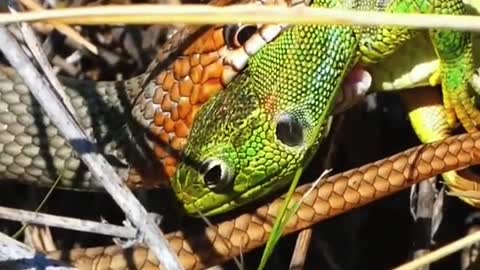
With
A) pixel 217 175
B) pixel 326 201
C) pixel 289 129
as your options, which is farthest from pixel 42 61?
pixel 326 201

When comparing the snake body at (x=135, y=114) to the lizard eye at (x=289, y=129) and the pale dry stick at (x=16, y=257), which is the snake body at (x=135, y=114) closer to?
the lizard eye at (x=289, y=129)

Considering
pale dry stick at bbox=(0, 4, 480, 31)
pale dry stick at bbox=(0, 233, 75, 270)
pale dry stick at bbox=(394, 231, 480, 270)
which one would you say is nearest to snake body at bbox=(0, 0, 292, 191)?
pale dry stick at bbox=(0, 233, 75, 270)

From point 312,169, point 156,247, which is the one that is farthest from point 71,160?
point 156,247

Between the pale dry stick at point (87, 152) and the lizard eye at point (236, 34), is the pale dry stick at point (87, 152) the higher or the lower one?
the lower one

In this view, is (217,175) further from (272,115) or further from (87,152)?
(87,152)

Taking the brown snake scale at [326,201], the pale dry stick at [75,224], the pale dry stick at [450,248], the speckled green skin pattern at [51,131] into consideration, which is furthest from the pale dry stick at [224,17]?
the speckled green skin pattern at [51,131]

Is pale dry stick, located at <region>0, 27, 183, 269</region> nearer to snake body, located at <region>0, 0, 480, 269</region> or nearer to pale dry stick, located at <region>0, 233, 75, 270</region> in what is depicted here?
pale dry stick, located at <region>0, 233, 75, 270</region>
